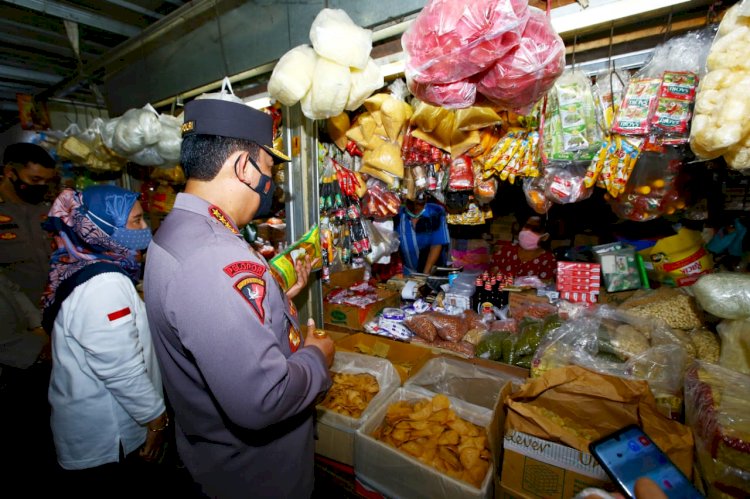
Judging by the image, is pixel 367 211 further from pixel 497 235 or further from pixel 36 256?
pixel 36 256

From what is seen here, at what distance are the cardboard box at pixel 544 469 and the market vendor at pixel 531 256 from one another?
209cm

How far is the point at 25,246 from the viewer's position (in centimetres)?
373

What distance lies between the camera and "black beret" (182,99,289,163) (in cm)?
126

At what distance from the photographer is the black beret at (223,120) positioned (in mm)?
1264

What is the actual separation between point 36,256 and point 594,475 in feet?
18.2

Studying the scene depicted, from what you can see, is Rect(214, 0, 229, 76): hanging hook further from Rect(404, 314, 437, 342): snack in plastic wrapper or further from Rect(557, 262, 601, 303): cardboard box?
Rect(557, 262, 601, 303): cardboard box

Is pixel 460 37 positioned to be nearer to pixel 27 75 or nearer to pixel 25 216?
pixel 25 216

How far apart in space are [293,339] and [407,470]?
3.11 feet

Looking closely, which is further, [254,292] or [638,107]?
[638,107]

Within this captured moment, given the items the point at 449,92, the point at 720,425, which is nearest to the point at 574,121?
the point at 449,92

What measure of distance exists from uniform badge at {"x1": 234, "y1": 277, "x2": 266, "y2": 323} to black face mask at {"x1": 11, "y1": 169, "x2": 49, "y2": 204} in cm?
429

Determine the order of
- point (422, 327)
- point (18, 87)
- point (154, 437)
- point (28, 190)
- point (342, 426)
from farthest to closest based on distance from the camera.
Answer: point (18, 87) → point (28, 190) → point (422, 327) → point (342, 426) → point (154, 437)

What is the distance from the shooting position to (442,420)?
197 centimetres

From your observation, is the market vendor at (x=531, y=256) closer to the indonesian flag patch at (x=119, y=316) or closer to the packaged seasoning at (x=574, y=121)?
the packaged seasoning at (x=574, y=121)
